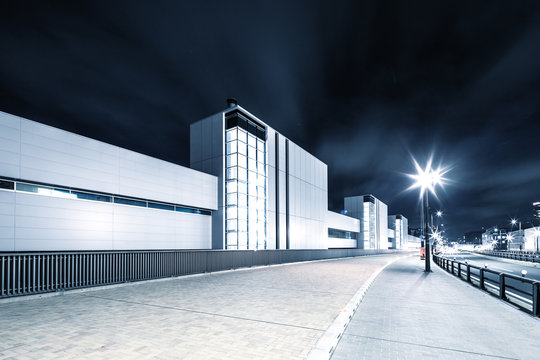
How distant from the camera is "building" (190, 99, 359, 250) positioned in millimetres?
23016

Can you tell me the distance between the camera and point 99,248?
15000 millimetres

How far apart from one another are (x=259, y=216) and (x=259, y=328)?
19.7 metres

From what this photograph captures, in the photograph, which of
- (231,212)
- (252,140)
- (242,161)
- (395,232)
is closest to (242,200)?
(231,212)

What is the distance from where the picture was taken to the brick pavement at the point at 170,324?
4742mm

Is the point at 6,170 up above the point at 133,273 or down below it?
above

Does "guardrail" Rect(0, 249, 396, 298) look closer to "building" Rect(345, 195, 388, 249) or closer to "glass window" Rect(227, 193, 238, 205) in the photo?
"glass window" Rect(227, 193, 238, 205)

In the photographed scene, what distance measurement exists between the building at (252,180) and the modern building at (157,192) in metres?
0.09

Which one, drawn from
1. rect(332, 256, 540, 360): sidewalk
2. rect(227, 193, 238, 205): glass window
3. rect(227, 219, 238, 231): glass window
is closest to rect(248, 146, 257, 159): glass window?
rect(227, 193, 238, 205): glass window

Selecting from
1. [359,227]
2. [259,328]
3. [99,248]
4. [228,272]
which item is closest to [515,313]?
[259,328]

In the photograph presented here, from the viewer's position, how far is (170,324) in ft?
20.2

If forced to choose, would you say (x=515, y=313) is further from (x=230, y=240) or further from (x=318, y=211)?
(x=318, y=211)

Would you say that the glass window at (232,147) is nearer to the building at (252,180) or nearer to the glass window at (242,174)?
the building at (252,180)

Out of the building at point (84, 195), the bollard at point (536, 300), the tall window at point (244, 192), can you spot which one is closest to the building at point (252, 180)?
the tall window at point (244, 192)

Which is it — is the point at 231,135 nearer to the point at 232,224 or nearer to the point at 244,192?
the point at 244,192
